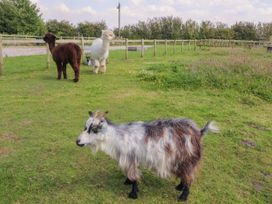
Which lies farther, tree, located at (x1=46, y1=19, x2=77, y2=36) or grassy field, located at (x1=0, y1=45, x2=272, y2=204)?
tree, located at (x1=46, y1=19, x2=77, y2=36)

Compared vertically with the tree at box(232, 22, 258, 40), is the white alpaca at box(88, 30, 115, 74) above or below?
below

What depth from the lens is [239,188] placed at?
427 cm

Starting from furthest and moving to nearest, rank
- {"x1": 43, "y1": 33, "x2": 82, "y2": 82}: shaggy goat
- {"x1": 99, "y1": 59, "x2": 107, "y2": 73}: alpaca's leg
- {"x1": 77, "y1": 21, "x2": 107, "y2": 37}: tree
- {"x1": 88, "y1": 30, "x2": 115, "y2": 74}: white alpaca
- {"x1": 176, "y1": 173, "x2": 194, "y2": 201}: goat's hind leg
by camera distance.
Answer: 1. {"x1": 77, "y1": 21, "x2": 107, "y2": 37}: tree
2. {"x1": 99, "y1": 59, "x2": 107, "y2": 73}: alpaca's leg
3. {"x1": 88, "y1": 30, "x2": 115, "y2": 74}: white alpaca
4. {"x1": 43, "y1": 33, "x2": 82, "y2": 82}: shaggy goat
5. {"x1": 176, "y1": 173, "x2": 194, "y2": 201}: goat's hind leg

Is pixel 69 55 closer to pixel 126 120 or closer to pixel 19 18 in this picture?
pixel 126 120

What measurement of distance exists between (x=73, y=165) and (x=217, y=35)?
157ft

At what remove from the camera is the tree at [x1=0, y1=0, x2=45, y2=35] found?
42594mm

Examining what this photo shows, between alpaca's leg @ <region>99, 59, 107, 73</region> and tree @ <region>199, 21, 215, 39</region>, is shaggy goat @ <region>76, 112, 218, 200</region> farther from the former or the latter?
tree @ <region>199, 21, 215, 39</region>

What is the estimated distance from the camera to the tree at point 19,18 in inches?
1677

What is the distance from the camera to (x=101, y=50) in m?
12.3

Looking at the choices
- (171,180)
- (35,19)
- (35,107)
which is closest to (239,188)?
(171,180)

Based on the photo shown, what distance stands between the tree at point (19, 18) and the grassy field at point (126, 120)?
33.6 m

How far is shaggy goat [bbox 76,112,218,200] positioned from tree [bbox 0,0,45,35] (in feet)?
140

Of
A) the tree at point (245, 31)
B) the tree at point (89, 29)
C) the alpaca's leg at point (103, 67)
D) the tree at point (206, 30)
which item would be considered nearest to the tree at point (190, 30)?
the tree at point (206, 30)

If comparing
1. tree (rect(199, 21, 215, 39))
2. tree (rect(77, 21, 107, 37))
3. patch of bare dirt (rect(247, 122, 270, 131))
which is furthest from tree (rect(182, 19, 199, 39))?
patch of bare dirt (rect(247, 122, 270, 131))
